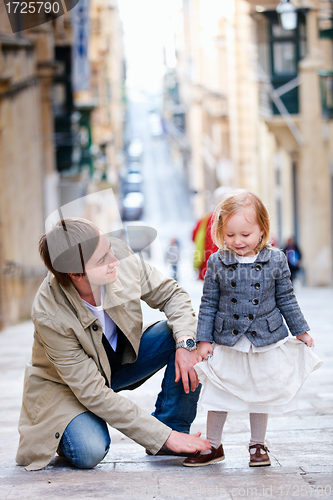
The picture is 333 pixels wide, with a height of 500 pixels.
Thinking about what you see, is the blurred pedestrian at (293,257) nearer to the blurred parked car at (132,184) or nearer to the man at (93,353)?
the man at (93,353)

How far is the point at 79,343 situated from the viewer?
348 centimetres

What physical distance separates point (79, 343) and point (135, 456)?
2.49ft

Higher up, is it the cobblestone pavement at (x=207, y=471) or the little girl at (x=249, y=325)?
the little girl at (x=249, y=325)

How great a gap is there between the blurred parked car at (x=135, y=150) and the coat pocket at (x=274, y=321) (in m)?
77.9

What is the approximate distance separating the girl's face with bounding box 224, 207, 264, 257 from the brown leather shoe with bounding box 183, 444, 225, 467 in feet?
3.30

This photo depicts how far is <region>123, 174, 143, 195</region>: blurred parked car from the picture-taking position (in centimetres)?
6275

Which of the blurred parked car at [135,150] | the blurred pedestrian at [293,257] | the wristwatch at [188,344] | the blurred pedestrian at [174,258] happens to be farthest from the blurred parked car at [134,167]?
the wristwatch at [188,344]

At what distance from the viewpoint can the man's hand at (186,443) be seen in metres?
3.45

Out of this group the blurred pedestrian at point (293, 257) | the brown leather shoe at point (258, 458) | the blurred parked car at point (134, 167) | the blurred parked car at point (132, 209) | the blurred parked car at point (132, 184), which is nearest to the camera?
the brown leather shoe at point (258, 458)

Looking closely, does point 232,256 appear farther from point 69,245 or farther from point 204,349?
point 69,245

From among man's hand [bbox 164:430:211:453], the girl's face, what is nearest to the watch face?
man's hand [bbox 164:430:211:453]

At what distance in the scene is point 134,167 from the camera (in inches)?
2975

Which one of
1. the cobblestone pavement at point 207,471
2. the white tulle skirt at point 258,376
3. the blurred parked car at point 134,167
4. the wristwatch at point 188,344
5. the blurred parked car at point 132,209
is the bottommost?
the blurred parked car at point 132,209

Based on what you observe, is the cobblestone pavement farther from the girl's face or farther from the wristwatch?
the girl's face
